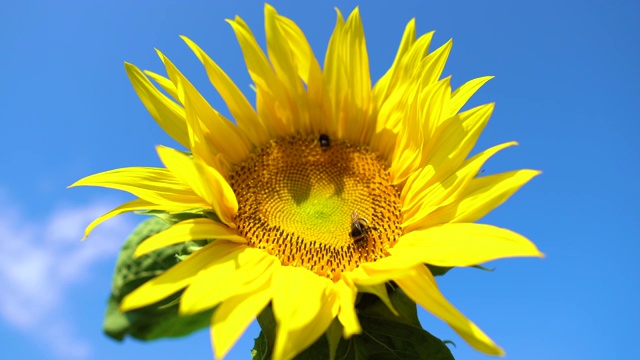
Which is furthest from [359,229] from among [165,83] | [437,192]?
[165,83]

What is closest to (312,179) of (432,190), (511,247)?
(432,190)

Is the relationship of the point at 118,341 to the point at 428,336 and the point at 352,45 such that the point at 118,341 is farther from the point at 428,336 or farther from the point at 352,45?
the point at 352,45

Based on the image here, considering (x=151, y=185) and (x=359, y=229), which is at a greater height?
(x=151, y=185)

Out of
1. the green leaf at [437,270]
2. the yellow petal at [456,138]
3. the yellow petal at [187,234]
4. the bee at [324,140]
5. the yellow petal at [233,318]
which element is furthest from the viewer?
the bee at [324,140]

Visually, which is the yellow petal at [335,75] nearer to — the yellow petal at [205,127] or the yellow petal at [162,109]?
the yellow petal at [205,127]

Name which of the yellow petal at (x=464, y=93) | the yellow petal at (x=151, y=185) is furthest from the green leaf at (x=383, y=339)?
the yellow petal at (x=464, y=93)

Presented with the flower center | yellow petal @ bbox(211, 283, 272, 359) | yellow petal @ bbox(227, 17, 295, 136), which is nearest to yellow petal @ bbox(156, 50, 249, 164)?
the flower center

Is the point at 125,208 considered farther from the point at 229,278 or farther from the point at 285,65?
the point at 285,65
